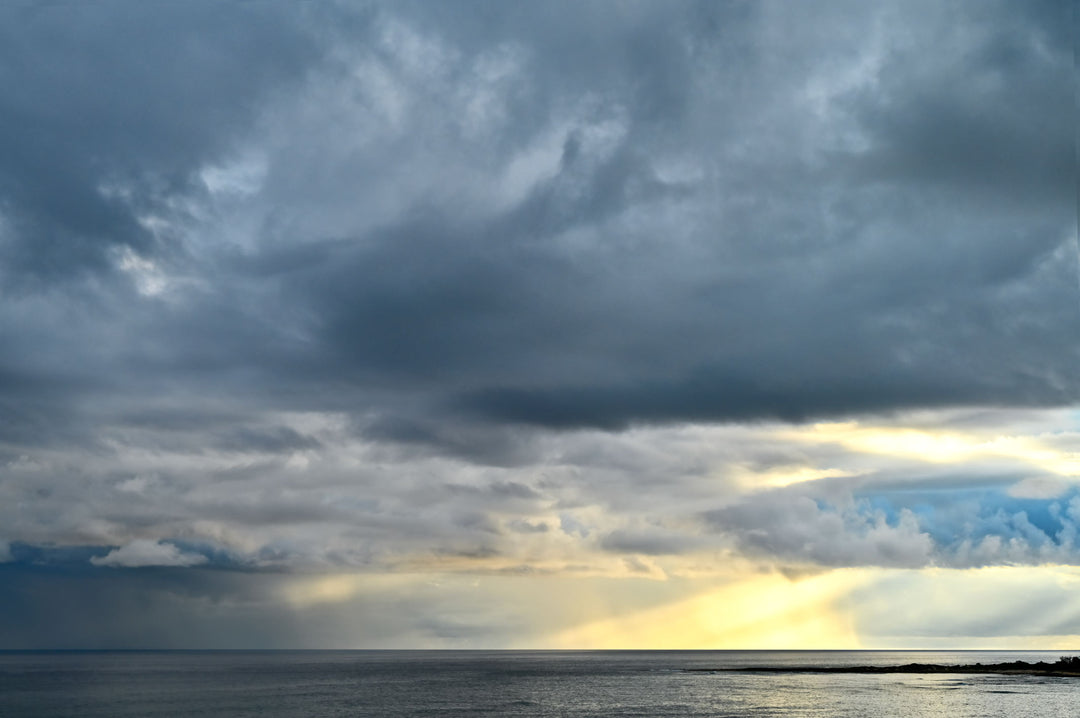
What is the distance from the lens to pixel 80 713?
135125 millimetres

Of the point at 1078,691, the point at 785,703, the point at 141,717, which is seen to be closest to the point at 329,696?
the point at 141,717

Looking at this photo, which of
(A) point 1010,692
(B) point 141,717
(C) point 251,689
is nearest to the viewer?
(B) point 141,717

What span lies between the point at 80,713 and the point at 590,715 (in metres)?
77.0

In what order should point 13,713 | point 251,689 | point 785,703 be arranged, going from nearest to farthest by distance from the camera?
1. point 13,713
2. point 785,703
3. point 251,689

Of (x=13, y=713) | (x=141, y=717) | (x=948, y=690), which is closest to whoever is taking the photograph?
(x=141, y=717)

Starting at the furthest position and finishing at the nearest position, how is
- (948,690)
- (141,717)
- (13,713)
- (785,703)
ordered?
(948,690) < (785,703) < (13,713) < (141,717)

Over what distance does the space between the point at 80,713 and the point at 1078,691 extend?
171098mm

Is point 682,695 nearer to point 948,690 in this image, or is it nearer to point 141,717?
point 948,690

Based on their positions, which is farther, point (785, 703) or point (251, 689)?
point (251, 689)

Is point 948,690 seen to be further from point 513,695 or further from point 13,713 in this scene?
point 13,713

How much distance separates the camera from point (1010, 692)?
16412 cm

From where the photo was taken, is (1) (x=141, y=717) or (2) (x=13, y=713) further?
(2) (x=13, y=713)

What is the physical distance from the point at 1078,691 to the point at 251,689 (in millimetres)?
164514

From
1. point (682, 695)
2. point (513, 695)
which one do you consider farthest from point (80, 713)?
point (682, 695)
